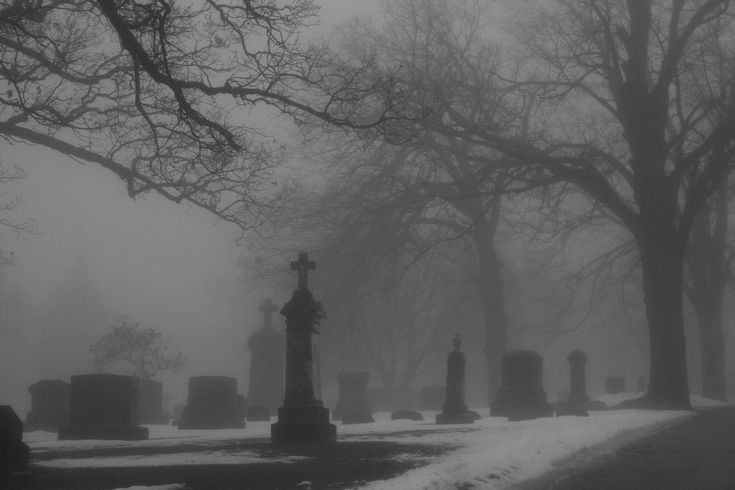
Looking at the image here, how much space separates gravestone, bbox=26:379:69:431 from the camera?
22.5m

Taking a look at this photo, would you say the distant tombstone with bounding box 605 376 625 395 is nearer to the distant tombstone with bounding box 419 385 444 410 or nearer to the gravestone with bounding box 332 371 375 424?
the distant tombstone with bounding box 419 385 444 410

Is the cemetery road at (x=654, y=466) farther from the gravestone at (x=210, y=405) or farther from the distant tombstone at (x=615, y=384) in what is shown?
the distant tombstone at (x=615, y=384)

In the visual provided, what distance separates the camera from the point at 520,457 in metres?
8.69

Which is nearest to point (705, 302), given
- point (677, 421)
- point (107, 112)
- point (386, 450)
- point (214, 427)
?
point (677, 421)

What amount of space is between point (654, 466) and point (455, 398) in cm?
1070

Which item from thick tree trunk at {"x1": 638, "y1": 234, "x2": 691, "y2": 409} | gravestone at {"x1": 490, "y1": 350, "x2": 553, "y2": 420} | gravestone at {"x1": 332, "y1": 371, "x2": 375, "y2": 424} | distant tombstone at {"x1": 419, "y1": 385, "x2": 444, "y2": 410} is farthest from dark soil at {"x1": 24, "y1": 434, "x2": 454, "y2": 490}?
distant tombstone at {"x1": 419, "y1": 385, "x2": 444, "y2": 410}

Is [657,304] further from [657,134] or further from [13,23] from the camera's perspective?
[13,23]

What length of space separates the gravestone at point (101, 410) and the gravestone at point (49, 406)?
7197 mm

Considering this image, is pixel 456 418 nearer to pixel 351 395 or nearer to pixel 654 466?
pixel 654 466

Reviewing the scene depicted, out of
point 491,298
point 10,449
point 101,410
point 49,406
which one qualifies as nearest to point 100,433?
point 101,410

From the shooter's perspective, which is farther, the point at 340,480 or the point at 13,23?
the point at 13,23

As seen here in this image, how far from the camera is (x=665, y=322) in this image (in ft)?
65.5

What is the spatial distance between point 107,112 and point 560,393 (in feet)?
107

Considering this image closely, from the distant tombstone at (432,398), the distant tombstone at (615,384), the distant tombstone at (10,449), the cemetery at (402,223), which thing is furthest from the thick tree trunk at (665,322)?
the distant tombstone at (615,384)
